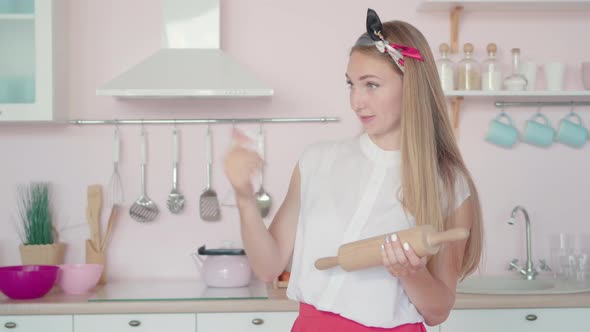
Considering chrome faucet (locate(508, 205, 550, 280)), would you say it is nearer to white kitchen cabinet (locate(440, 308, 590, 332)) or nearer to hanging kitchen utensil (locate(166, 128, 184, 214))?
white kitchen cabinet (locate(440, 308, 590, 332))

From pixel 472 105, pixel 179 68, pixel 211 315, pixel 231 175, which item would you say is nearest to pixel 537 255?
pixel 472 105

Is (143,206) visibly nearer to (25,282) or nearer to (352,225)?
(25,282)

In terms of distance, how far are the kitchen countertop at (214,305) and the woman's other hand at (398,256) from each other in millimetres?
1296

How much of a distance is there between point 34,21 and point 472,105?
170 cm

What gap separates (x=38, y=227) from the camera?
3.10 meters

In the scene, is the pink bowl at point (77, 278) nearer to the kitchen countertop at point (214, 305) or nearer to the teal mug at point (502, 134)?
the kitchen countertop at point (214, 305)

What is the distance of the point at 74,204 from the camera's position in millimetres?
3225

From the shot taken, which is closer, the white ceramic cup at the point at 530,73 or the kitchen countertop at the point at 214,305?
the kitchen countertop at the point at 214,305

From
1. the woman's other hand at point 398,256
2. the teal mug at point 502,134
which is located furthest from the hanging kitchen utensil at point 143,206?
the woman's other hand at point 398,256

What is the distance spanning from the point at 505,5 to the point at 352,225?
5.88 feet

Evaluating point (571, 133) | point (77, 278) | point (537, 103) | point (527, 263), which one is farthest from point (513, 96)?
point (77, 278)

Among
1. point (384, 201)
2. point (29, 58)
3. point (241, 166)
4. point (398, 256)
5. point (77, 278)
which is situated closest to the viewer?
point (398, 256)

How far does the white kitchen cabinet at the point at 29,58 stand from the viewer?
296cm

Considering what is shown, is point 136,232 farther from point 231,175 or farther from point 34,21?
point 231,175
